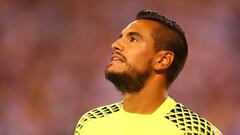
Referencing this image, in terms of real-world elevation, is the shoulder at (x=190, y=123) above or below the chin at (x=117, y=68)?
below

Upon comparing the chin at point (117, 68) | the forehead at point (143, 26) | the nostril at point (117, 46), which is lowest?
the chin at point (117, 68)

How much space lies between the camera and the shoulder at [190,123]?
1.68 meters

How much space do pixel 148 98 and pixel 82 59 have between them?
225 cm

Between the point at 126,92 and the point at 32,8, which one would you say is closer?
the point at 126,92

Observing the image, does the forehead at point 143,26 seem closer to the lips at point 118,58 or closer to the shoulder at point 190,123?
the lips at point 118,58

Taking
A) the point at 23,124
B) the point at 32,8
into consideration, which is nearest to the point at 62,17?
the point at 32,8

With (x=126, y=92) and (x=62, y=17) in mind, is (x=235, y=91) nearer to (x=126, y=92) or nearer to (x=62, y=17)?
(x=62, y=17)

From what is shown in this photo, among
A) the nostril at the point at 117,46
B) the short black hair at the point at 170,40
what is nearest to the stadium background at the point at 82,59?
the short black hair at the point at 170,40

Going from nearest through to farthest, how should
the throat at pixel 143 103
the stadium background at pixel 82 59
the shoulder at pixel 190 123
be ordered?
the shoulder at pixel 190 123 → the throat at pixel 143 103 → the stadium background at pixel 82 59

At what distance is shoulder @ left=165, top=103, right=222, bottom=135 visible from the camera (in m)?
1.68

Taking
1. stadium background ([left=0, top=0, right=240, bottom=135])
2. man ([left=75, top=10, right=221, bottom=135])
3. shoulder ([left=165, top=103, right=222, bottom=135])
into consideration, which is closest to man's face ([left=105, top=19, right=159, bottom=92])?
man ([left=75, top=10, right=221, bottom=135])

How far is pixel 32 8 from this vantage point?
4.10 m

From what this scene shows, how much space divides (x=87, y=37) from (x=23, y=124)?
0.77 meters

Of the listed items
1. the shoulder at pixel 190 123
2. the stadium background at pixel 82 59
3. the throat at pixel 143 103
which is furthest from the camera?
the stadium background at pixel 82 59
